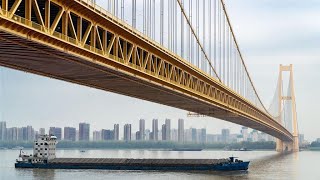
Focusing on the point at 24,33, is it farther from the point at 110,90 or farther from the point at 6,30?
the point at 110,90

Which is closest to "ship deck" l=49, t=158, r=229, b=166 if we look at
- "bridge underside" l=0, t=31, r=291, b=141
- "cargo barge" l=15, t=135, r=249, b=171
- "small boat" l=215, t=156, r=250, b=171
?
"cargo barge" l=15, t=135, r=249, b=171

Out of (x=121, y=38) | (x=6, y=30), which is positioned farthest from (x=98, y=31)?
(x=6, y=30)

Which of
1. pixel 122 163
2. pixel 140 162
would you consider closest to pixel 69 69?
pixel 122 163

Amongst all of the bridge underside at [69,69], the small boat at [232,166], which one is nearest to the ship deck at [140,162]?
the small boat at [232,166]

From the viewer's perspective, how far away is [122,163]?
74.3 metres

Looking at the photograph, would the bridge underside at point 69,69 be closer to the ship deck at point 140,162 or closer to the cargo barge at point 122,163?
the cargo barge at point 122,163

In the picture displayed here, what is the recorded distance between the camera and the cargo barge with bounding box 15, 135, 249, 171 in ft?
234

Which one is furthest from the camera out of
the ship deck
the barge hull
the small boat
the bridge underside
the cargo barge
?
the ship deck

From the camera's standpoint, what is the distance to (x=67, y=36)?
23.0 m

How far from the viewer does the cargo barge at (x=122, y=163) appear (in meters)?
71.4

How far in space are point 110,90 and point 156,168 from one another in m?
33.5

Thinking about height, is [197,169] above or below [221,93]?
below

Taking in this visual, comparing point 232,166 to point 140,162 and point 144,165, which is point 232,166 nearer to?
point 144,165

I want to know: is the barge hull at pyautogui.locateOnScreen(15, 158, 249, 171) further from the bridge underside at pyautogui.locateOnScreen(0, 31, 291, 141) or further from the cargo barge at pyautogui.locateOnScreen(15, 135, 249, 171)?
the bridge underside at pyautogui.locateOnScreen(0, 31, 291, 141)
